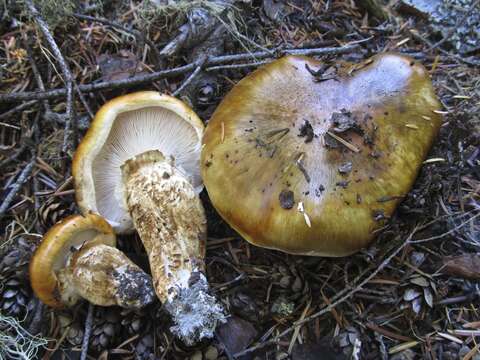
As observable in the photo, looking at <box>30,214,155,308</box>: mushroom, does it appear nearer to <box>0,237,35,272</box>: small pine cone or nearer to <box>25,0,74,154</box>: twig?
<box>0,237,35,272</box>: small pine cone

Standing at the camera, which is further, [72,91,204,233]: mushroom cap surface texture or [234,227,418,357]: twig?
[72,91,204,233]: mushroom cap surface texture

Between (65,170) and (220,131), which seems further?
(65,170)

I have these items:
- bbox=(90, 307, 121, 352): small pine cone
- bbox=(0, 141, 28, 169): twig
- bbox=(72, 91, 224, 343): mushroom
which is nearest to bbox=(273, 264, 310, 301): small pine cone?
bbox=(72, 91, 224, 343): mushroom

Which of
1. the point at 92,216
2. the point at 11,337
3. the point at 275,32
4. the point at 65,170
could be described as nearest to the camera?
the point at 11,337

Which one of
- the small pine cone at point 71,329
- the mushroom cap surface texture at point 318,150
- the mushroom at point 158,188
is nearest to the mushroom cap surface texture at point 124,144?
the mushroom at point 158,188

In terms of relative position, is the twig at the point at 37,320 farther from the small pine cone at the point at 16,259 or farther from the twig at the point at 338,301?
the twig at the point at 338,301

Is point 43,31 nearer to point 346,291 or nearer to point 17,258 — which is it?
point 17,258

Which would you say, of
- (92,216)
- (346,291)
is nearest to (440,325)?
(346,291)
